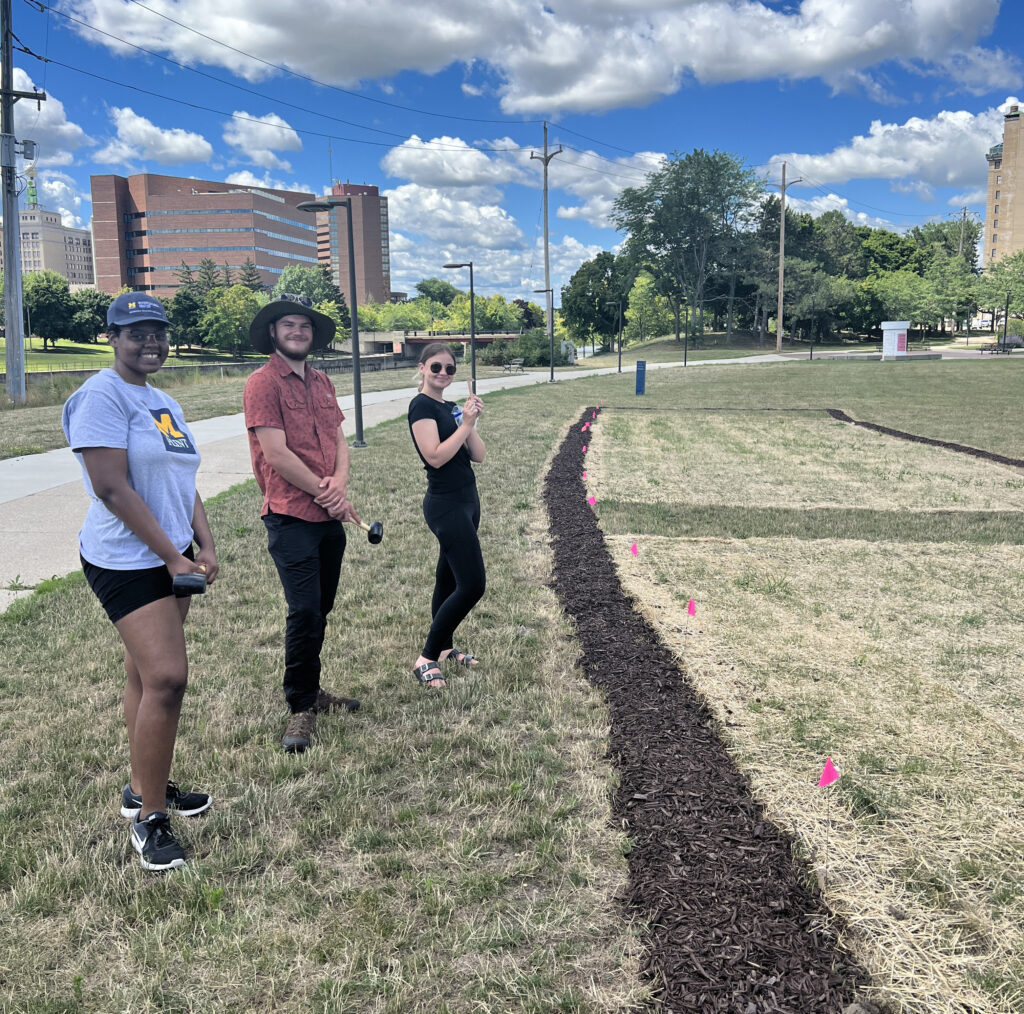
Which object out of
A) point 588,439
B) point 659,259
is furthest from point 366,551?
point 659,259

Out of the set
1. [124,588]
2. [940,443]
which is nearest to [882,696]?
[124,588]

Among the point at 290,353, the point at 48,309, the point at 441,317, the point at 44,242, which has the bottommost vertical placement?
the point at 290,353

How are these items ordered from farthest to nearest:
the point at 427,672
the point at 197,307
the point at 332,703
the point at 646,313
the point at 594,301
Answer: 1. the point at 646,313
2. the point at 594,301
3. the point at 197,307
4. the point at 427,672
5. the point at 332,703

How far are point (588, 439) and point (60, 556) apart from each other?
10.9 m

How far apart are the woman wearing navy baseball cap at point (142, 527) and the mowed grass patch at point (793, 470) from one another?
7714 millimetres

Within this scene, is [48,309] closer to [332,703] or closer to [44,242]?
[332,703]

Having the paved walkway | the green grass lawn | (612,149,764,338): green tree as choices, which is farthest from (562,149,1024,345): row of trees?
the green grass lawn

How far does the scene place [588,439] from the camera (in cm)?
1612

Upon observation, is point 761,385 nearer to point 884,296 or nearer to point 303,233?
point 884,296

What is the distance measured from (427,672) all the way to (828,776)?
6.84ft

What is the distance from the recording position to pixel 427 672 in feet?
14.6

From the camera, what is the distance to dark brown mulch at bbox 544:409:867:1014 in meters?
2.33

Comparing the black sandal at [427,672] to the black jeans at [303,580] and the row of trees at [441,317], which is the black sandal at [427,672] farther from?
the row of trees at [441,317]

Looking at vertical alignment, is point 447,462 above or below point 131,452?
below
